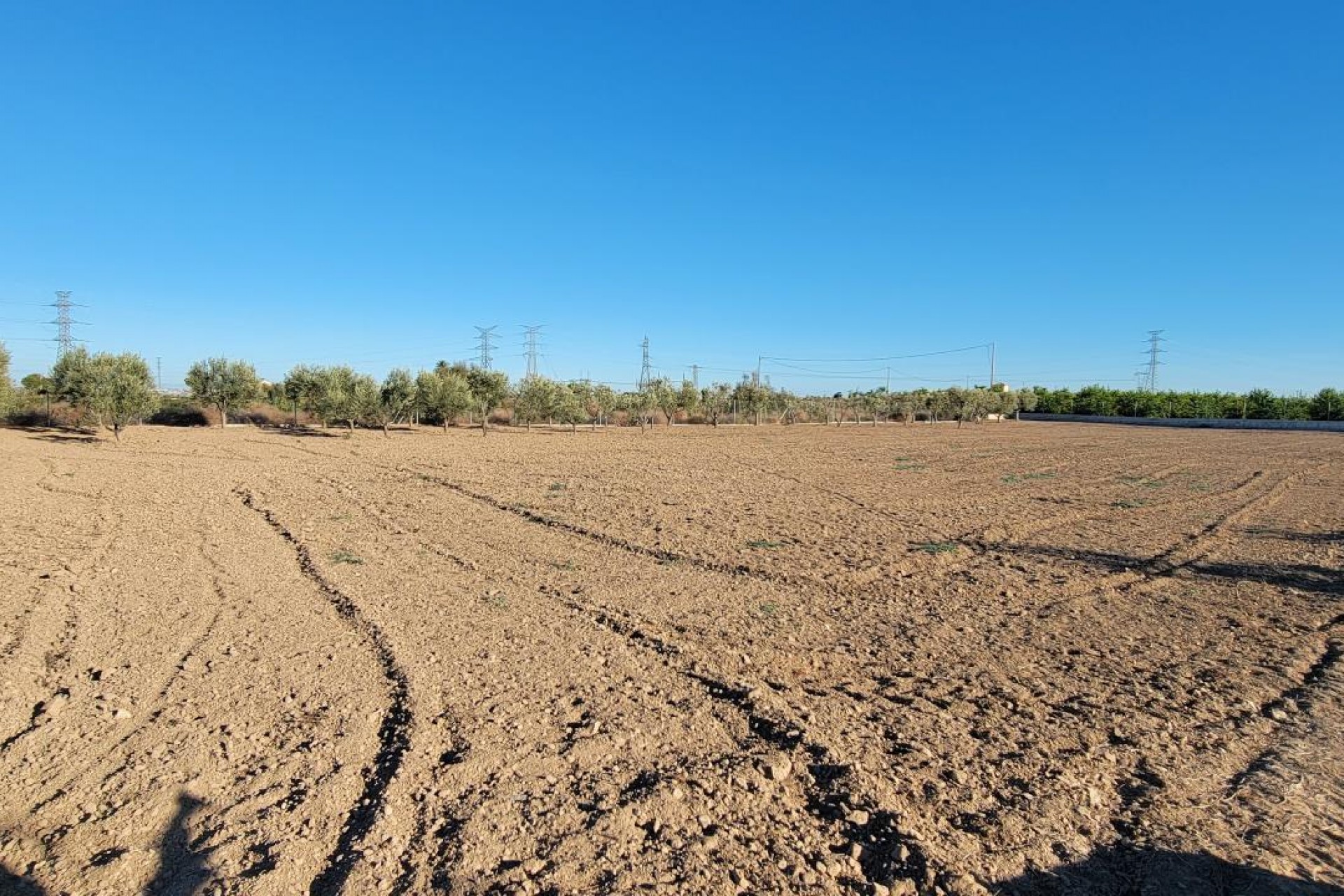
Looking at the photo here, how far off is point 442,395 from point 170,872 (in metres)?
45.1

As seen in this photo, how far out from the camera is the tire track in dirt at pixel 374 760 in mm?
3113

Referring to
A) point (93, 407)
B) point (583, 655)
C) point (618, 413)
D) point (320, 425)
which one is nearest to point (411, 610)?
point (583, 655)

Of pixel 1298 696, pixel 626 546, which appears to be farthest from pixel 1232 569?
pixel 626 546

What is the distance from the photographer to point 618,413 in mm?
63031

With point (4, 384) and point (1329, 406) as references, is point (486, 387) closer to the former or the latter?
point (4, 384)

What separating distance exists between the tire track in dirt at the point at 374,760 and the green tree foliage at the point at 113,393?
30864 millimetres

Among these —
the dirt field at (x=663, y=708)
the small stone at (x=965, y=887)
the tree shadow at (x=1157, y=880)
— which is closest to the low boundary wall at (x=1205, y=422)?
the dirt field at (x=663, y=708)

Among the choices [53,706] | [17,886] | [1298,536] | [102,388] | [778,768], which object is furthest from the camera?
[102,388]

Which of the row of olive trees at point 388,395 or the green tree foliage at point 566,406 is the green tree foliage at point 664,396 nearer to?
the green tree foliage at point 566,406

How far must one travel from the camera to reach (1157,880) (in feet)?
10.3

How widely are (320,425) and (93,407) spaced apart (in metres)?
15.4

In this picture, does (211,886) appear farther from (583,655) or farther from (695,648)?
(695,648)

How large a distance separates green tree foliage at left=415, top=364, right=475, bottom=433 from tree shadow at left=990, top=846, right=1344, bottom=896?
45.1 meters

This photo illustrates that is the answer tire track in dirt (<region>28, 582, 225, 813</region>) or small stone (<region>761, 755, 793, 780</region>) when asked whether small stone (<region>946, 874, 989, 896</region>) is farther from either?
tire track in dirt (<region>28, 582, 225, 813</region>)
